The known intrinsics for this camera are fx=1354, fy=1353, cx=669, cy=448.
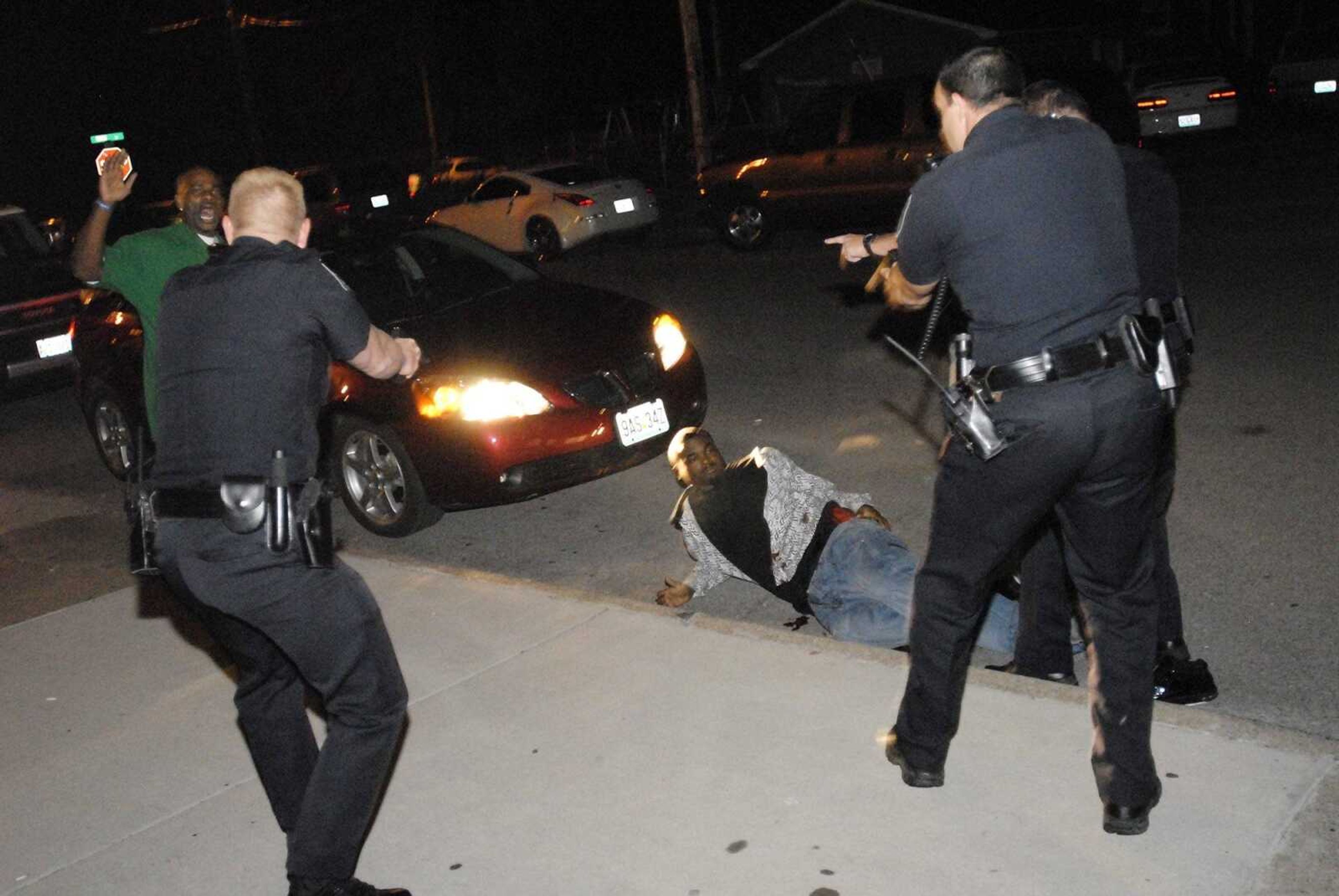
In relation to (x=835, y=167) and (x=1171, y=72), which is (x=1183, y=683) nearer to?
(x=835, y=167)

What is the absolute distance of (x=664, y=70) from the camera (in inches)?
1860

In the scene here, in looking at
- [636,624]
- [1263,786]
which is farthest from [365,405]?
[1263,786]

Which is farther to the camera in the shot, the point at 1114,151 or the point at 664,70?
the point at 664,70

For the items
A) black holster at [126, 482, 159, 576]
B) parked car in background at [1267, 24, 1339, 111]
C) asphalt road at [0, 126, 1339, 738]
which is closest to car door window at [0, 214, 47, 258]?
asphalt road at [0, 126, 1339, 738]

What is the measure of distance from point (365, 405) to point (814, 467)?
8.06 ft

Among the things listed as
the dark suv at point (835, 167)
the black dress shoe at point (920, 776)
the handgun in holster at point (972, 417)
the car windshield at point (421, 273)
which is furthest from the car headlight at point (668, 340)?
the dark suv at point (835, 167)

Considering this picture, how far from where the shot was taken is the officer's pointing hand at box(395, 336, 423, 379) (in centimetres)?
346

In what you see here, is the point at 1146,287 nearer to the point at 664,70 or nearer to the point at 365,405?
the point at 365,405

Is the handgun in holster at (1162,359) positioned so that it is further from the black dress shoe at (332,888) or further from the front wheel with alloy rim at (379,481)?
the front wheel with alloy rim at (379,481)

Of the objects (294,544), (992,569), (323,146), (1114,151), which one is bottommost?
(323,146)

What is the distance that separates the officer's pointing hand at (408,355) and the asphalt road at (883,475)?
1979 mm

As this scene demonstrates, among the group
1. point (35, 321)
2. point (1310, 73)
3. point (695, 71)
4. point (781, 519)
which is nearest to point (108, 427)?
point (35, 321)

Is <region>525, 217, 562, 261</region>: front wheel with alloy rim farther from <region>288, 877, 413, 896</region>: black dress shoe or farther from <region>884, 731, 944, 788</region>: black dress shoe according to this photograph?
<region>288, 877, 413, 896</region>: black dress shoe

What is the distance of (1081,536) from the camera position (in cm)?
343
